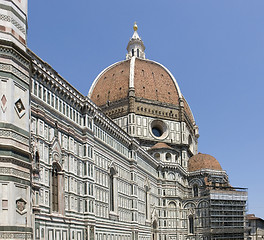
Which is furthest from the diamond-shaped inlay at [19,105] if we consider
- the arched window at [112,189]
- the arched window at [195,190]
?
the arched window at [195,190]

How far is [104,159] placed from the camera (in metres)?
55.3

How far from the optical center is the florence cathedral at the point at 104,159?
59.7 feet

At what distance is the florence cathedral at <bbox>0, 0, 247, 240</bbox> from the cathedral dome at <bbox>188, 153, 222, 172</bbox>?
263 millimetres

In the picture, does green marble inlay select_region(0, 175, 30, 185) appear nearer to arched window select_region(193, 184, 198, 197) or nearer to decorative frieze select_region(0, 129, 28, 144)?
decorative frieze select_region(0, 129, 28, 144)

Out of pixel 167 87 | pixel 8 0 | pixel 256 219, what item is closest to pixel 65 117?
pixel 8 0

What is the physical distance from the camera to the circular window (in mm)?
98625

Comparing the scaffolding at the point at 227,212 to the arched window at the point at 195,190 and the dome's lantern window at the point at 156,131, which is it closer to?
the arched window at the point at 195,190

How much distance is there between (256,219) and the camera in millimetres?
124438

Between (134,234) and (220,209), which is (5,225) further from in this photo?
(220,209)

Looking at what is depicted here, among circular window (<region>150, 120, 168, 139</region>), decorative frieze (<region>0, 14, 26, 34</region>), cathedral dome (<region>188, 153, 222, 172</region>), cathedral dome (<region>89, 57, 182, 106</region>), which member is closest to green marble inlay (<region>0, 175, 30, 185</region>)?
decorative frieze (<region>0, 14, 26, 34</region>)

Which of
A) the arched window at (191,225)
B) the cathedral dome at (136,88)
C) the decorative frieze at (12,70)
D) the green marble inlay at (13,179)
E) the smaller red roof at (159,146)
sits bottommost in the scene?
the arched window at (191,225)

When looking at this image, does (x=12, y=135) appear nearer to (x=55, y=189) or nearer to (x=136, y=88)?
(x=55, y=189)

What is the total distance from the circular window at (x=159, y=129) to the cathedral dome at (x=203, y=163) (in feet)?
26.6

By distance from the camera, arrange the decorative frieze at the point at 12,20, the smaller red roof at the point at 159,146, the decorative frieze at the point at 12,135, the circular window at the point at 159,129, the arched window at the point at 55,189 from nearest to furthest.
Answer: the decorative frieze at the point at 12,135 < the decorative frieze at the point at 12,20 < the arched window at the point at 55,189 < the smaller red roof at the point at 159,146 < the circular window at the point at 159,129
